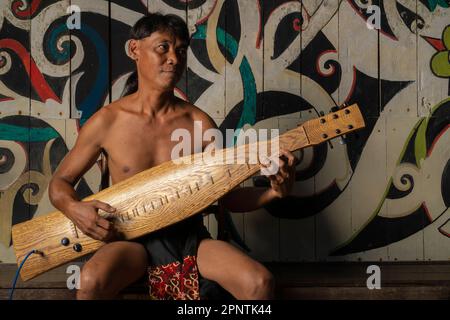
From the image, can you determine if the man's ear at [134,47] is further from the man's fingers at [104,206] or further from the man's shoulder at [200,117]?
the man's fingers at [104,206]

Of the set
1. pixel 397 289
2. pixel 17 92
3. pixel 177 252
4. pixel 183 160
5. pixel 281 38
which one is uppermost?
pixel 281 38

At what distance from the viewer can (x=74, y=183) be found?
2.12 meters

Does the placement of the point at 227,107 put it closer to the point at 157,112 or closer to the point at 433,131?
the point at 157,112

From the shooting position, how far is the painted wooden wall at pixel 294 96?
277 cm

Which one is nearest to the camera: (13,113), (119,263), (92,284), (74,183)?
(92,284)

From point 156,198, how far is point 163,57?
532mm

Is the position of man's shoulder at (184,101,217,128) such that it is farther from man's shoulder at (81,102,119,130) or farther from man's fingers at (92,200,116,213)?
man's fingers at (92,200,116,213)

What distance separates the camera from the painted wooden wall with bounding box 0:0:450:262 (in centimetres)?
277

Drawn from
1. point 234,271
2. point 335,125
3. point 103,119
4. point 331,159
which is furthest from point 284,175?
point 331,159

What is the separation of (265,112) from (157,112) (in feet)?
2.38

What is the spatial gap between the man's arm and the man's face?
237mm

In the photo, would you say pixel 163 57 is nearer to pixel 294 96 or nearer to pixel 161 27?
pixel 161 27

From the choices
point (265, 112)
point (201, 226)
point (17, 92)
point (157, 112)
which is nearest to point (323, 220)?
point (265, 112)

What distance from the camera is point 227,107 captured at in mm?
2801
